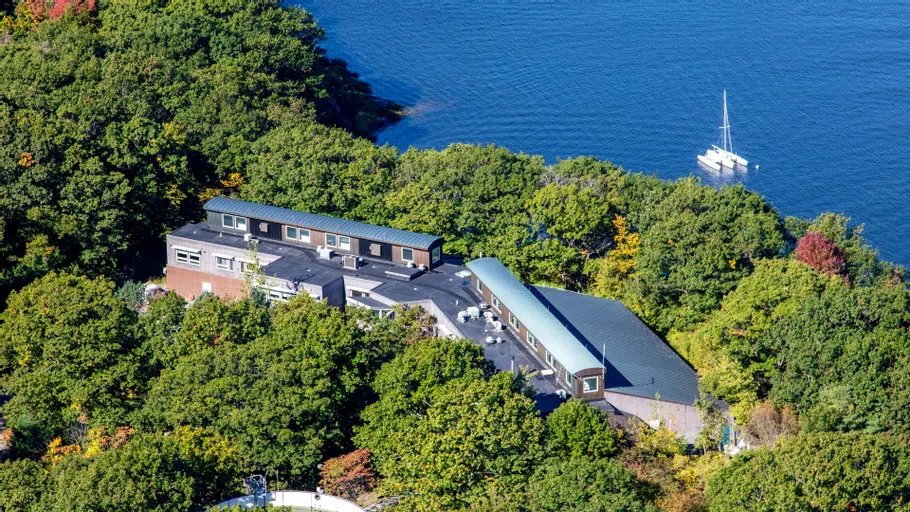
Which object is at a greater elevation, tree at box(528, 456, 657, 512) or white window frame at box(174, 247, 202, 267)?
white window frame at box(174, 247, 202, 267)

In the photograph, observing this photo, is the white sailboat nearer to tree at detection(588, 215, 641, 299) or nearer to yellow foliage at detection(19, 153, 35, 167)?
tree at detection(588, 215, 641, 299)

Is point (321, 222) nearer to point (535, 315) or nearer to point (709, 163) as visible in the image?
point (535, 315)

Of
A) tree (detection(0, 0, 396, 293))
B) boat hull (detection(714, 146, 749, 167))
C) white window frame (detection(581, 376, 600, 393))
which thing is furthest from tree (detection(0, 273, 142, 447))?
boat hull (detection(714, 146, 749, 167))

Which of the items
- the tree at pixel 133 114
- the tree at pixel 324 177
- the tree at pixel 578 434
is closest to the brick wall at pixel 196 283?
the tree at pixel 133 114

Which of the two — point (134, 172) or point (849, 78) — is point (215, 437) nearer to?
point (134, 172)

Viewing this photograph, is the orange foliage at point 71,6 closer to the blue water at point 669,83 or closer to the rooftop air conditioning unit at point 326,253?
the blue water at point 669,83

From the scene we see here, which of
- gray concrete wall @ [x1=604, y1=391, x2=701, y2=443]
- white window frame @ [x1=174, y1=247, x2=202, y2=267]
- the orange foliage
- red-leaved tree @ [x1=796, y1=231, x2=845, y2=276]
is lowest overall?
gray concrete wall @ [x1=604, y1=391, x2=701, y2=443]
